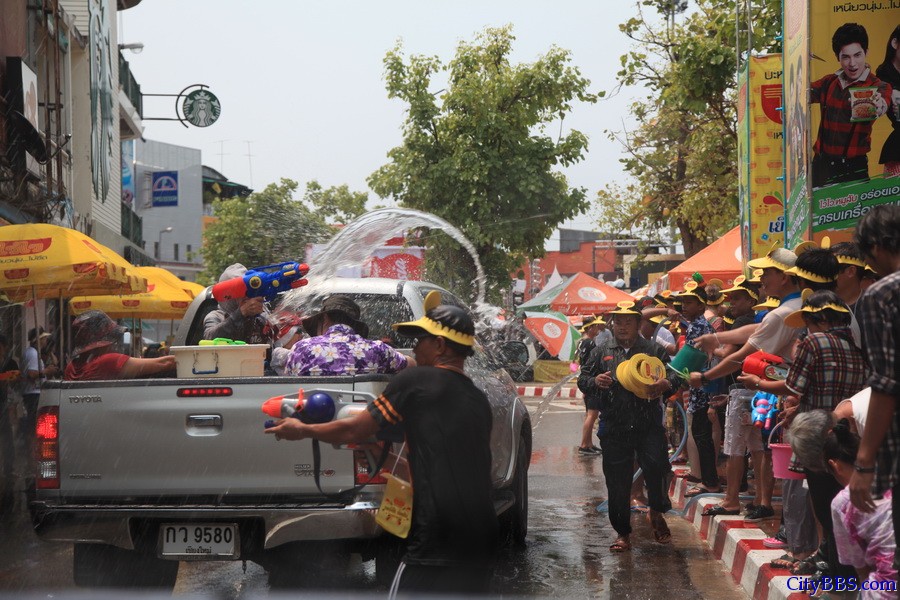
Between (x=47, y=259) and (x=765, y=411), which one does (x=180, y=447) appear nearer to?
(x=765, y=411)

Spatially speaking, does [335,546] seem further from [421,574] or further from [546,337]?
[546,337]


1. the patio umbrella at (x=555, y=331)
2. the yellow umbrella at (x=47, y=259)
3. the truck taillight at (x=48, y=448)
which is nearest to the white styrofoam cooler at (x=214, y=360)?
the truck taillight at (x=48, y=448)

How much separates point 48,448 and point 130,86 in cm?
3133

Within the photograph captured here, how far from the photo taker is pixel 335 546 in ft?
18.2

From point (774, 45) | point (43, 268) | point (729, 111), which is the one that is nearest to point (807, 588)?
point (43, 268)

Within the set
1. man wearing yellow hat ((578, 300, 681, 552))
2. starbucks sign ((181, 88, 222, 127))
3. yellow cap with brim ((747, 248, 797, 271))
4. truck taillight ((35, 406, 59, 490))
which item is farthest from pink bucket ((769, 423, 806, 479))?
starbucks sign ((181, 88, 222, 127))

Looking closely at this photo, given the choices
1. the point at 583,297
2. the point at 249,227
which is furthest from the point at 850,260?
the point at 249,227

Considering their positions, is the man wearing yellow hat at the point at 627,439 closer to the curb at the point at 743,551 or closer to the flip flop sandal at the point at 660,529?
the flip flop sandal at the point at 660,529

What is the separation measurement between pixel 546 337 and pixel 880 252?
25.2m

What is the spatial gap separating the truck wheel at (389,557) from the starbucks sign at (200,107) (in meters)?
27.0

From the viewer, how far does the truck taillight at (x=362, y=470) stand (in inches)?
213

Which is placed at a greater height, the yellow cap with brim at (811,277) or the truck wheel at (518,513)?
the yellow cap with brim at (811,277)

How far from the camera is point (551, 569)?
7.44 m

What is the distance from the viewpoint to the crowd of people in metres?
3.78
